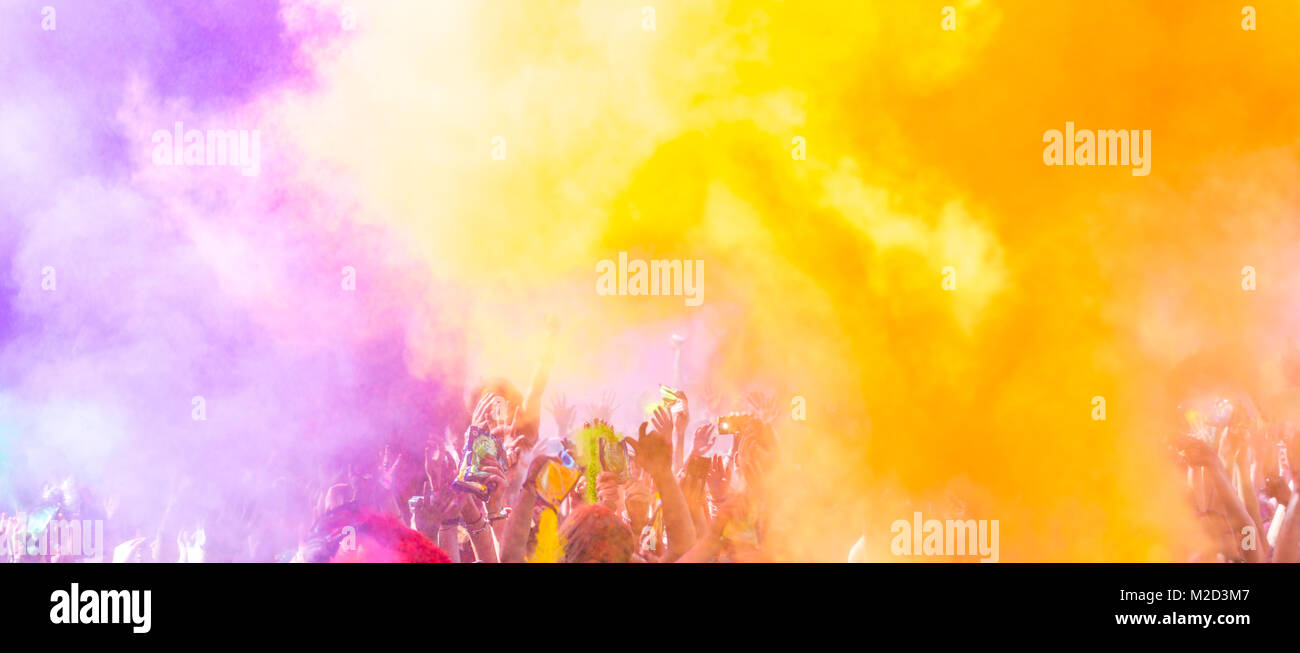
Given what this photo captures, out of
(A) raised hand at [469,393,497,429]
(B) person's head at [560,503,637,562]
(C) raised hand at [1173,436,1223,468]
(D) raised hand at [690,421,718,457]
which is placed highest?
(A) raised hand at [469,393,497,429]

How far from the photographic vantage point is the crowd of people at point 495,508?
25.6ft

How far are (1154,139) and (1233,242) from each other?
80 cm

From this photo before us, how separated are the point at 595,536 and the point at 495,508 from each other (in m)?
0.65

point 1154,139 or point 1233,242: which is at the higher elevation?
point 1154,139

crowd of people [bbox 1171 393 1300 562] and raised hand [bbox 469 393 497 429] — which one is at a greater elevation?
raised hand [bbox 469 393 497 429]

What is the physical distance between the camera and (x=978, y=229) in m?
7.78

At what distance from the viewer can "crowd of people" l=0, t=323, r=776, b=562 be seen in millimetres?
7816

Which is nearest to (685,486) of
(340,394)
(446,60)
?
(340,394)

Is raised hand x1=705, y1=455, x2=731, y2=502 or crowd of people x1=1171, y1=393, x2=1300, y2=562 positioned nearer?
crowd of people x1=1171, y1=393, x2=1300, y2=562

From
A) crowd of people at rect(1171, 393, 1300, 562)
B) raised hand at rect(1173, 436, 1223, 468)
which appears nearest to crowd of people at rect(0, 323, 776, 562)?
raised hand at rect(1173, 436, 1223, 468)

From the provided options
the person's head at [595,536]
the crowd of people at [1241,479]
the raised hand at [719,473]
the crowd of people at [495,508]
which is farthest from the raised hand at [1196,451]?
the person's head at [595,536]

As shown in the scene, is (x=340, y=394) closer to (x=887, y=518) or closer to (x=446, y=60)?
(x=446, y=60)

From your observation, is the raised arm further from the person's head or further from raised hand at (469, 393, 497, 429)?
raised hand at (469, 393, 497, 429)
